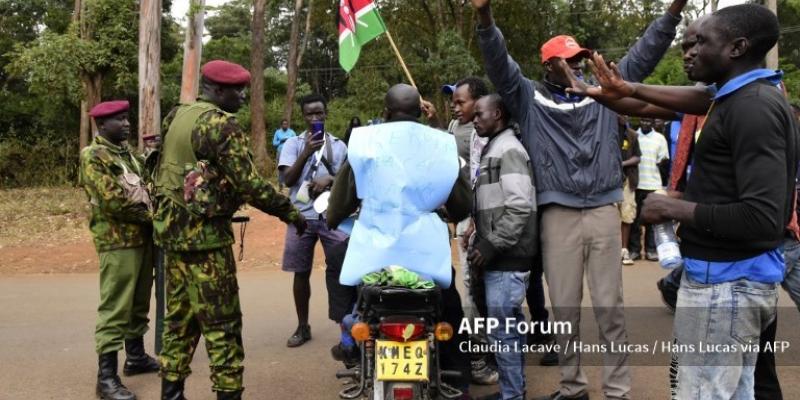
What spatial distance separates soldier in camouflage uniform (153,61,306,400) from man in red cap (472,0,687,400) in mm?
1492

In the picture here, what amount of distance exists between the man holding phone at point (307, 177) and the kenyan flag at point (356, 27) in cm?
62

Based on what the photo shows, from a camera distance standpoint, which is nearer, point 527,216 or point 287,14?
point 527,216

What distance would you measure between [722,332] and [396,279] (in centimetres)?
151

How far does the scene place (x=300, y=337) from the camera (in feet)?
19.2

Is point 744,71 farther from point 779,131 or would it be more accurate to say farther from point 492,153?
point 492,153

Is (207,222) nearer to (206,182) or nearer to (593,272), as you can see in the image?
(206,182)

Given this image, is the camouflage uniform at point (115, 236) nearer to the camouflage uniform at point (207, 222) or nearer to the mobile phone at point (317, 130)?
the camouflage uniform at point (207, 222)

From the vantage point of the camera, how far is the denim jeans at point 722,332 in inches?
100

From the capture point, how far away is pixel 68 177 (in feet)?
65.1

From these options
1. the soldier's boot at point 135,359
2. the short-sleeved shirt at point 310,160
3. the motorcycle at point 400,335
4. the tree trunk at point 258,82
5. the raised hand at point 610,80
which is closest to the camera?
the raised hand at point 610,80

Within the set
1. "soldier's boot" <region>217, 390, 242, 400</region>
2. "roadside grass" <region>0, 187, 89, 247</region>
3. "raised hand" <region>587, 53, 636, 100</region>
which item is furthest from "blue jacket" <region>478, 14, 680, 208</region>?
"roadside grass" <region>0, 187, 89, 247</region>

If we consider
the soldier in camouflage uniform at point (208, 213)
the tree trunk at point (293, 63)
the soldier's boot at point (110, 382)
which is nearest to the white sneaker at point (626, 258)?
the soldier in camouflage uniform at point (208, 213)

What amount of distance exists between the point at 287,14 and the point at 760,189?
131 feet

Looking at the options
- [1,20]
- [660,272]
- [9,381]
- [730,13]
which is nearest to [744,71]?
[730,13]
